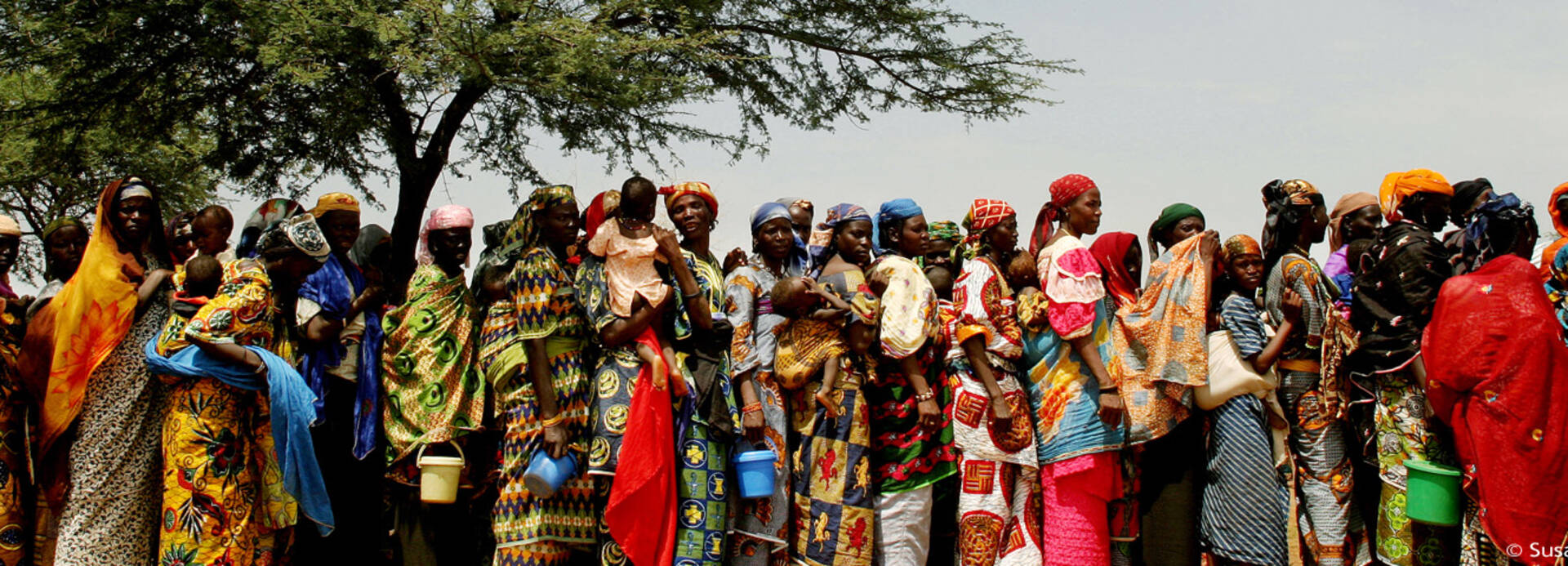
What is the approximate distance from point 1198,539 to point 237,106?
7.39m

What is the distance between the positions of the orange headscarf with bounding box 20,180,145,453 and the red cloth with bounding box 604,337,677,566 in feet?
7.93

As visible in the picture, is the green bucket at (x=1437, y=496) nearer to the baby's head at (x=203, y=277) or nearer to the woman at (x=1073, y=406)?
the woman at (x=1073, y=406)

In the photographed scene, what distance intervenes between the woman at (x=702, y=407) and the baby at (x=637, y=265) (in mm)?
92

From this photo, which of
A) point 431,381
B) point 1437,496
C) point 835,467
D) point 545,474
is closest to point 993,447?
point 835,467

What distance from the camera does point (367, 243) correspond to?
19.2ft

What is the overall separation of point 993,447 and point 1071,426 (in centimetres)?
36

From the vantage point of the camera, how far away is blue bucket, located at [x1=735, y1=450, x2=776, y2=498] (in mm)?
4543

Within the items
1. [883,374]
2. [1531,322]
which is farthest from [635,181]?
[1531,322]

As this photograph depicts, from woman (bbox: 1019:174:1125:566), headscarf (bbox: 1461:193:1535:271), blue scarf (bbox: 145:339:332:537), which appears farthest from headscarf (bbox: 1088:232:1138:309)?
blue scarf (bbox: 145:339:332:537)

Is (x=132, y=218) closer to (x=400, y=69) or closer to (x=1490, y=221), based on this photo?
(x=400, y=69)

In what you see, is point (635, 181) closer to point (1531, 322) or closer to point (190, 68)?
point (1531, 322)

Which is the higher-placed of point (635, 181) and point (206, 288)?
point (635, 181)

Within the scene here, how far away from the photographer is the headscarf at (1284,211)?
203 inches

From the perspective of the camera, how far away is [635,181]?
4723mm
